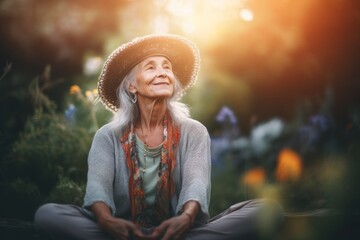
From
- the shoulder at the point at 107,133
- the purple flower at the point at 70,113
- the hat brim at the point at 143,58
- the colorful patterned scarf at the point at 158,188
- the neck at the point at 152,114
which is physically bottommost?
the colorful patterned scarf at the point at 158,188

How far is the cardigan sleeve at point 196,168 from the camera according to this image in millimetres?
3742

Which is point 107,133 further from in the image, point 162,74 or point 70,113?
point 70,113

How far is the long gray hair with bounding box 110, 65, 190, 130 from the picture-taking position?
Result: 4191mm

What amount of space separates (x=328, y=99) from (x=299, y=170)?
82 centimetres

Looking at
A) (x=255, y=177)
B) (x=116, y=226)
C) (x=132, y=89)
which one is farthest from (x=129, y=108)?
(x=255, y=177)

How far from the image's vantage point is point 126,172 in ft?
13.1

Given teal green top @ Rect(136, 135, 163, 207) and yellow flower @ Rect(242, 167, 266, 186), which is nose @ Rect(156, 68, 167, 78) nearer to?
teal green top @ Rect(136, 135, 163, 207)

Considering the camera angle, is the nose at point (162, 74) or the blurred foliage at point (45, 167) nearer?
the nose at point (162, 74)

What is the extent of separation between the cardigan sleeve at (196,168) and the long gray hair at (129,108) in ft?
0.55

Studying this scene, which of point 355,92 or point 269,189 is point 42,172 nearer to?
point 269,189

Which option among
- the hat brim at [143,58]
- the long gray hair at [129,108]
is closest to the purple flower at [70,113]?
the hat brim at [143,58]

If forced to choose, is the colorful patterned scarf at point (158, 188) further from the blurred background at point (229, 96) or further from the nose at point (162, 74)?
the blurred background at point (229, 96)

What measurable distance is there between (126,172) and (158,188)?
9.5 inches

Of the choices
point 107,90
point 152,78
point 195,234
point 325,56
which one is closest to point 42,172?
point 107,90
